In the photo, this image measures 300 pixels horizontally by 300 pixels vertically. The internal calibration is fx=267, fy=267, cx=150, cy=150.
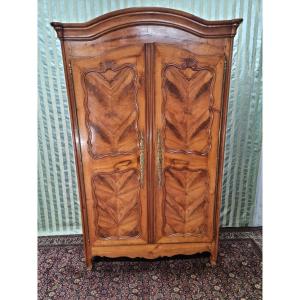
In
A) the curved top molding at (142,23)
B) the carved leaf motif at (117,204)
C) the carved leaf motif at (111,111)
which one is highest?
the curved top molding at (142,23)

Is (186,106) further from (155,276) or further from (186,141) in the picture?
(155,276)

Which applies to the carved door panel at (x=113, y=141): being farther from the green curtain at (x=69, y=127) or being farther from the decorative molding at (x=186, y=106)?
the green curtain at (x=69, y=127)

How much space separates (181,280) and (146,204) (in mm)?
609

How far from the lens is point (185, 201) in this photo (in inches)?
73.3

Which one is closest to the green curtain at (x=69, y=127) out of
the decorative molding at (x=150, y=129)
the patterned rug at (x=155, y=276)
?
the patterned rug at (x=155, y=276)

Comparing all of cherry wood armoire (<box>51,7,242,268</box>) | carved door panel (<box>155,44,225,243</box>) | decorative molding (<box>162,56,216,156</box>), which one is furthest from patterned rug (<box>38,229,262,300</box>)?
decorative molding (<box>162,56,216,156</box>)

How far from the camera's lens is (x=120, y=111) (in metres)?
1.70

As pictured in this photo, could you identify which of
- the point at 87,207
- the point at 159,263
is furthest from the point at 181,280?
the point at 87,207

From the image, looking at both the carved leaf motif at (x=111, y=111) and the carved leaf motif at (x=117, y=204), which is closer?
the carved leaf motif at (x=111, y=111)

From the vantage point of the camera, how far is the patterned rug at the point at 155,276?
1.81m

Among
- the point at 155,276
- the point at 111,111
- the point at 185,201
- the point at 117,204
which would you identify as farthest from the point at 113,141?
the point at 155,276

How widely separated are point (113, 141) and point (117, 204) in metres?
0.45

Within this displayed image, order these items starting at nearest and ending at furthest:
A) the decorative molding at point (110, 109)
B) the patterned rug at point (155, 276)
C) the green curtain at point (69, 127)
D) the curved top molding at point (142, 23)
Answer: the curved top molding at point (142, 23)
the decorative molding at point (110, 109)
the patterned rug at point (155, 276)
the green curtain at point (69, 127)

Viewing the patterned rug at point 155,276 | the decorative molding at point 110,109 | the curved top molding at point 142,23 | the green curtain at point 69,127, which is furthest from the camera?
the green curtain at point 69,127
